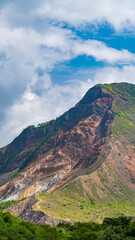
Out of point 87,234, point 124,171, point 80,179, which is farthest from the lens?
point 124,171

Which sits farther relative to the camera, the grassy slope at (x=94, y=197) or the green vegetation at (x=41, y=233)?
the grassy slope at (x=94, y=197)

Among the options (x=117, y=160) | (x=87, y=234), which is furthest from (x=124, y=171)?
(x=87, y=234)

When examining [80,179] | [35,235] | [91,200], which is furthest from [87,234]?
[80,179]

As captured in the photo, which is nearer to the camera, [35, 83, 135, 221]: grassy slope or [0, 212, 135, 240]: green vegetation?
[0, 212, 135, 240]: green vegetation

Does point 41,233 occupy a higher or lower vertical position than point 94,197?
higher

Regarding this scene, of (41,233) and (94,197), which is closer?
(41,233)

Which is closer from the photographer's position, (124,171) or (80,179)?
(80,179)

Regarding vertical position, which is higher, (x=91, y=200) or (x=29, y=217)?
(x=29, y=217)

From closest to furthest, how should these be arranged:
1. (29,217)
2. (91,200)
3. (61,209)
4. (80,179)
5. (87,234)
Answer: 1. (87,234)
2. (29,217)
3. (61,209)
4. (91,200)
5. (80,179)

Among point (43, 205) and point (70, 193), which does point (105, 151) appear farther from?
point (43, 205)
